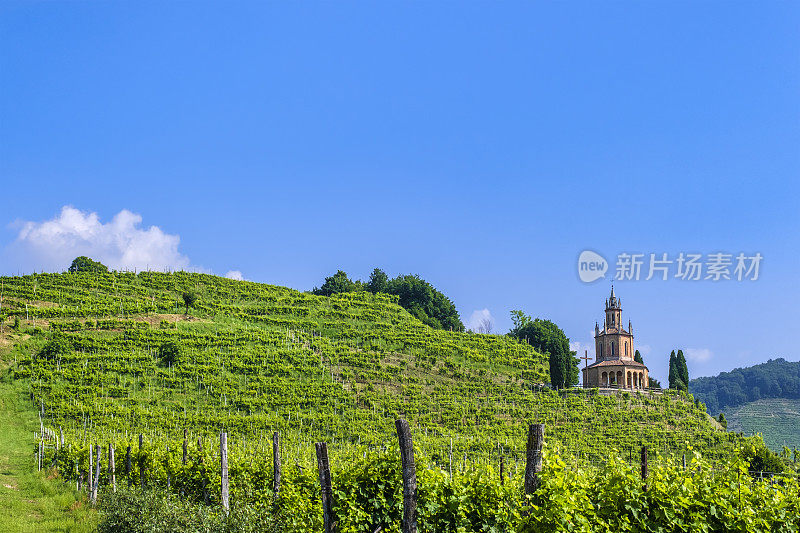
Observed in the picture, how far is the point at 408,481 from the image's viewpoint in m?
6.71

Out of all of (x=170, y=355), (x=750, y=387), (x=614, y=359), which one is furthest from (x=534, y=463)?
(x=750, y=387)

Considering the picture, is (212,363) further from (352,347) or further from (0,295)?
(0,295)

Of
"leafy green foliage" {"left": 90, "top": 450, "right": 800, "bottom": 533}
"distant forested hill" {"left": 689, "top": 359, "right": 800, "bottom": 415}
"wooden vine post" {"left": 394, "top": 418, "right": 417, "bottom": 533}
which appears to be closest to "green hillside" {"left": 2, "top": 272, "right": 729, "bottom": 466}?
"leafy green foliage" {"left": 90, "top": 450, "right": 800, "bottom": 533}

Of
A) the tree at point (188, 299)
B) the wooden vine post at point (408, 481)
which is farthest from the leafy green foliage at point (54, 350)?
the wooden vine post at point (408, 481)

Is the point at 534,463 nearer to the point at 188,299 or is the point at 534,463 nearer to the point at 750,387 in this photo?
the point at 188,299

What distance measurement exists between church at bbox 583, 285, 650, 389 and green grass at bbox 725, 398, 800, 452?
2389 cm

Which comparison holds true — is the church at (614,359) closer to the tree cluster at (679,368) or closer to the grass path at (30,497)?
the tree cluster at (679,368)

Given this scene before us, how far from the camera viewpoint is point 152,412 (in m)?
37.2

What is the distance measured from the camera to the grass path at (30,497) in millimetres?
13953

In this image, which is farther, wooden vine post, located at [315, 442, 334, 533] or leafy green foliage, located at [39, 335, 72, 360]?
leafy green foliage, located at [39, 335, 72, 360]

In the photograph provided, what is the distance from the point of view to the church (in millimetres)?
63500

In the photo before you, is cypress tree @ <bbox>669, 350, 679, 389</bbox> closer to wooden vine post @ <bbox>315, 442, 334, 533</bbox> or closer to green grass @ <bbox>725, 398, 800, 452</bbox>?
green grass @ <bbox>725, 398, 800, 452</bbox>

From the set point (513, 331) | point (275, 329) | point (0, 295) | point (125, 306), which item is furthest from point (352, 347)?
point (513, 331)

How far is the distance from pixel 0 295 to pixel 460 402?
125ft
